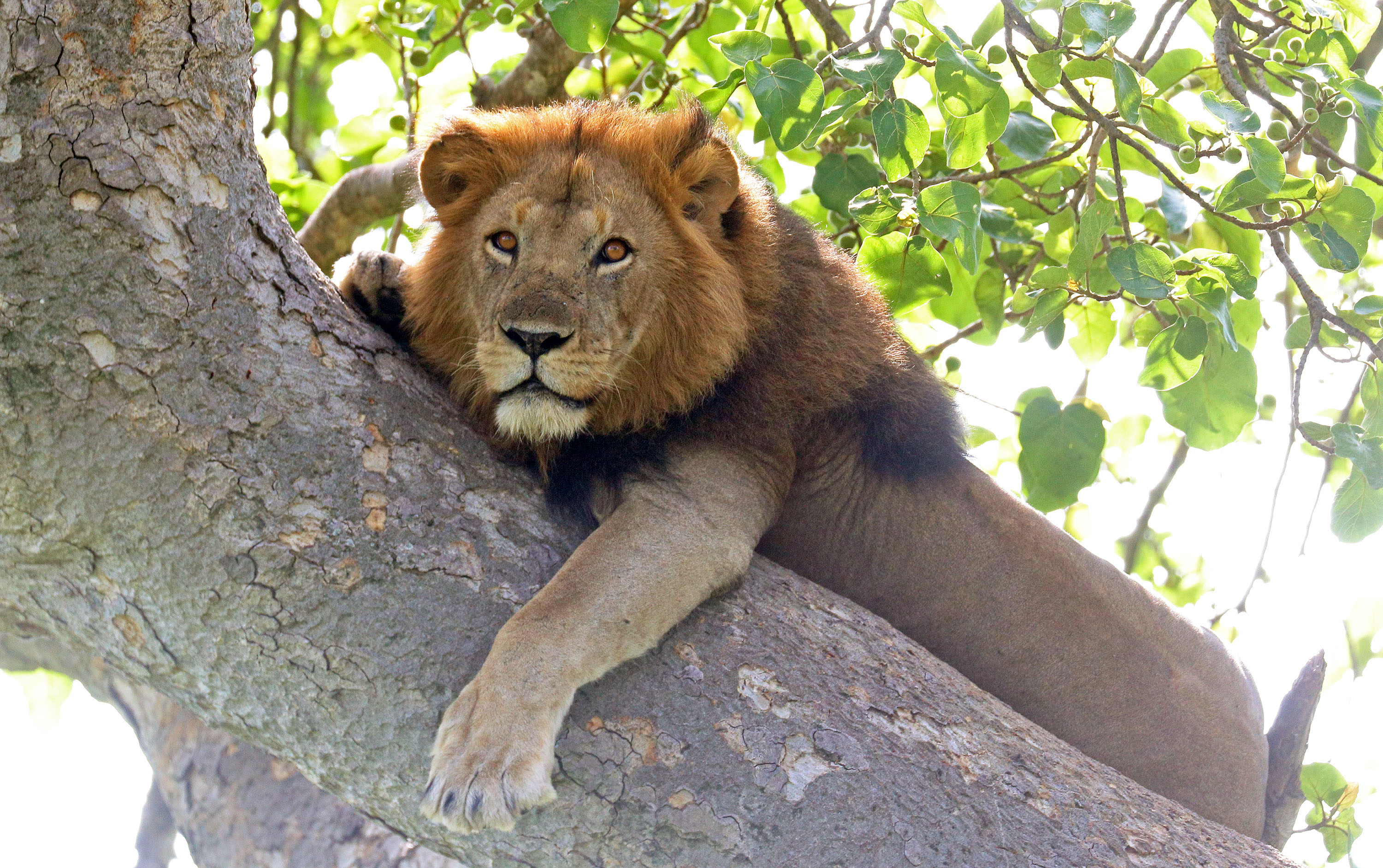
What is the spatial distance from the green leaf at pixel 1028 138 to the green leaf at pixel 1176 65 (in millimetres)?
387

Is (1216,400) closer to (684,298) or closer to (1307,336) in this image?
(1307,336)

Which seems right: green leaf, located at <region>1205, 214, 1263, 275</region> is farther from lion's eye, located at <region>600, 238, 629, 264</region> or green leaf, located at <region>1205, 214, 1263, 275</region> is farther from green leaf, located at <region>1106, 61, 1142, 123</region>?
lion's eye, located at <region>600, 238, 629, 264</region>

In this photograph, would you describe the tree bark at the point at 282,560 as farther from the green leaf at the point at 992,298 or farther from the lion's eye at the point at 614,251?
the green leaf at the point at 992,298

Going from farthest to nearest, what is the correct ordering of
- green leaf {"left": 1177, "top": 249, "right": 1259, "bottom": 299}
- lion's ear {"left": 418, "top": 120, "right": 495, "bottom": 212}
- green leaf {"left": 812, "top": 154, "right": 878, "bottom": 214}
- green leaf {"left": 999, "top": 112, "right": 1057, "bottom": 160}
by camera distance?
1. green leaf {"left": 812, "top": 154, "right": 878, "bottom": 214}
2. green leaf {"left": 999, "top": 112, "right": 1057, "bottom": 160}
3. lion's ear {"left": 418, "top": 120, "right": 495, "bottom": 212}
4. green leaf {"left": 1177, "top": 249, "right": 1259, "bottom": 299}

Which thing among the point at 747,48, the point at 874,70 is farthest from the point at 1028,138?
the point at 747,48

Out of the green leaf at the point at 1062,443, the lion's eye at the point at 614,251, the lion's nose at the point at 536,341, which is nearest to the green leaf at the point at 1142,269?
the green leaf at the point at 1062,443

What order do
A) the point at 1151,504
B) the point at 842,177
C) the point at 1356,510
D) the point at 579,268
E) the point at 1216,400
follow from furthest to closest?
the point at 1151,504
the point at 842,177
the point at 1216,400
the point at 1356,510
the point at 579,268

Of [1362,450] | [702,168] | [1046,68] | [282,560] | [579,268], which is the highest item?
[1046,68]

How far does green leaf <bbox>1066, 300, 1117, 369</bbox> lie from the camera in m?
4.34

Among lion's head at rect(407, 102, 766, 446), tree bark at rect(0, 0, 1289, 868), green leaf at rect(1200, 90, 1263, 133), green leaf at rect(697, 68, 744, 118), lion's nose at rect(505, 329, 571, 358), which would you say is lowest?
tree bark at rect(0, 0, 1289, 868)

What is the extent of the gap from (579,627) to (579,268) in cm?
104

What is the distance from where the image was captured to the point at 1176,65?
3814mm

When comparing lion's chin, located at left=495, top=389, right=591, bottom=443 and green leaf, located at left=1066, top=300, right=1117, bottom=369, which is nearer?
lion's chin, located at left=495, top=389, right=591, bottom=443

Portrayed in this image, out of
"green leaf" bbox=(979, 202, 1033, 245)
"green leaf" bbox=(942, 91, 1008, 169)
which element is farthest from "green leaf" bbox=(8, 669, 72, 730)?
"green leaf" bbox=(942, 91, 1008, 169)
